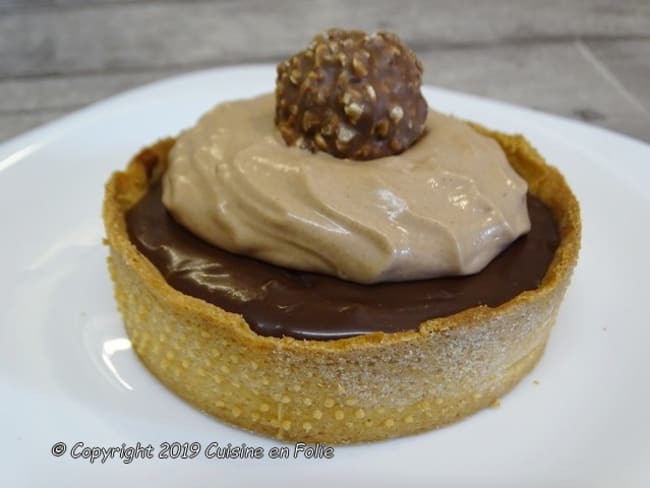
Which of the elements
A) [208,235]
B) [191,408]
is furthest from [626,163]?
[191,408]

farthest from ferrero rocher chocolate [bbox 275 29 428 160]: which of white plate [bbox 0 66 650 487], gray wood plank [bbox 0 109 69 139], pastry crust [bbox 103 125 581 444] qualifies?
gray wood plank [bbox 0 109 69 139]

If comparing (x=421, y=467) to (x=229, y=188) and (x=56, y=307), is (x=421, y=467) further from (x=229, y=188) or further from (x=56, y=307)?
(x=56, y=307)

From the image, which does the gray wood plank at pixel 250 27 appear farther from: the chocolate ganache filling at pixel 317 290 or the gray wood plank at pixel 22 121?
the chocolate ganache filling at pixel 317 290

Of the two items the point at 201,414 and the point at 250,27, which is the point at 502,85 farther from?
the point at 201,414

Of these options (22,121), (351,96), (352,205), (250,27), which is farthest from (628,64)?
(22,121)

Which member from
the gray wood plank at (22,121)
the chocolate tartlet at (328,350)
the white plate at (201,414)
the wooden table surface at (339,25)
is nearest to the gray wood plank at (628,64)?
the wooden table surface at (339,25)

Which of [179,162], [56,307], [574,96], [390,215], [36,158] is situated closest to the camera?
[390,215]
